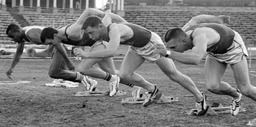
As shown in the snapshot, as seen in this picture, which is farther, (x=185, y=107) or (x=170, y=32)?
(x=185, y=107)

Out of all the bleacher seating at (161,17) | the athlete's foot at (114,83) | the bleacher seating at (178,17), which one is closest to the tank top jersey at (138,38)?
the athlete's foot at (114,83)

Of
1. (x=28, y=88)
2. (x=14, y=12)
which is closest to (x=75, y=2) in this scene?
(x=14, y=12)

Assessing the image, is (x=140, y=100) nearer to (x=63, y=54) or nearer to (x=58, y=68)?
(x=63, y=54)

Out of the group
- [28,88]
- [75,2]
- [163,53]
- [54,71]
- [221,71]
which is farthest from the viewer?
[75,2]

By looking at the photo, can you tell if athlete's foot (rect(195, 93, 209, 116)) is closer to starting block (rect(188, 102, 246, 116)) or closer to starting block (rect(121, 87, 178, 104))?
starting block (rect(188, 102, 246, 116))

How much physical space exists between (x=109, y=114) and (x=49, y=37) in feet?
6.72

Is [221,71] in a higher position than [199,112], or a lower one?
higher

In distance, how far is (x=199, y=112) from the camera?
25.3ft

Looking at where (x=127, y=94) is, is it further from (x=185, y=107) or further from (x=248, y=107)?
(x=248, y=107)

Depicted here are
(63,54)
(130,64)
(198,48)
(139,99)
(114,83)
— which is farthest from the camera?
(114,83)

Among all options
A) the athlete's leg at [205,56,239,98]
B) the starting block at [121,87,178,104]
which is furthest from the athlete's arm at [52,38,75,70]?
the athlete's leg at [205,56,239,98]

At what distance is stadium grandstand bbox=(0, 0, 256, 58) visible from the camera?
1870 inches

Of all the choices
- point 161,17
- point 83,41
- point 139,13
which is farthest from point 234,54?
point 139,13

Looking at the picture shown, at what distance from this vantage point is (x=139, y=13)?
54125mm
